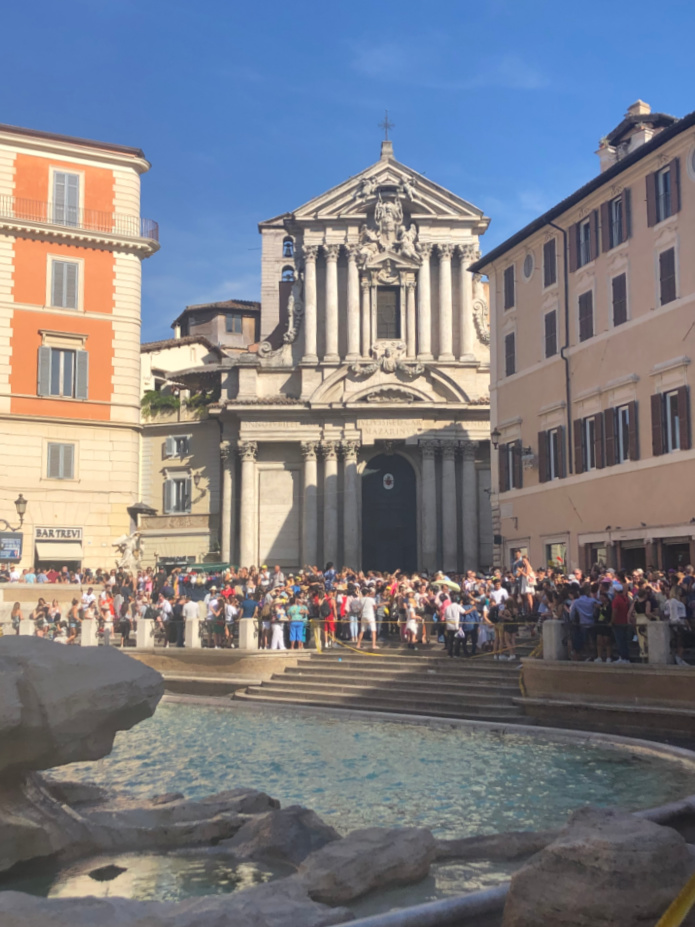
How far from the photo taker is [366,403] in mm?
45062

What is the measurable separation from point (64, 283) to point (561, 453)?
20.6m

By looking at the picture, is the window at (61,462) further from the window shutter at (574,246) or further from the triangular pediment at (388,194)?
the window shutter at (574,246)

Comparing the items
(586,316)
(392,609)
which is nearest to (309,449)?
(586,316)

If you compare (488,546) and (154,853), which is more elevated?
(488,546)

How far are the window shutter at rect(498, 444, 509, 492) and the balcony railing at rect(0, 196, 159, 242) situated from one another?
16.8 meters

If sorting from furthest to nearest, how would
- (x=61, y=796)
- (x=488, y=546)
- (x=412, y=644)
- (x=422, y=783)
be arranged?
(x=488, y=546)
(x=412, y=644)
(x=422, y=783)
(x=61, y=796)

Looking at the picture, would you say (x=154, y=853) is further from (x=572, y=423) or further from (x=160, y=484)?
(x=160, y=484)

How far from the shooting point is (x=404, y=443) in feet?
148

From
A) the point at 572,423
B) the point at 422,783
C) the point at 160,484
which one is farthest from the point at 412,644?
the point at 160,484

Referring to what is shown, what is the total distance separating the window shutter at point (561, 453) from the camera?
102 feet

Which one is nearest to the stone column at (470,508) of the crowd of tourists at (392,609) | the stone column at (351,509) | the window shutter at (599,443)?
the stone column at (351,509)

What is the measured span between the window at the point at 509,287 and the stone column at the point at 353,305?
1116 cm

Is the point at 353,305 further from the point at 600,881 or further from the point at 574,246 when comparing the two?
the point at 600,881

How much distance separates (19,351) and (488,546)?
20.4 metres
